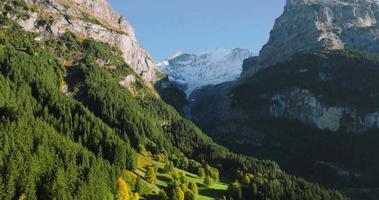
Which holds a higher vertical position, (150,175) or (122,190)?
(150,175)

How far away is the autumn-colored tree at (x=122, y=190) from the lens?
146m

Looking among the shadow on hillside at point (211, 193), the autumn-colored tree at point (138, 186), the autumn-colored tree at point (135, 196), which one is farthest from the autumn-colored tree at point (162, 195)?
the shadow on hillside at point (211, 193)

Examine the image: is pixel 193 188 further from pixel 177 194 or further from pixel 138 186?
pixel 138 186

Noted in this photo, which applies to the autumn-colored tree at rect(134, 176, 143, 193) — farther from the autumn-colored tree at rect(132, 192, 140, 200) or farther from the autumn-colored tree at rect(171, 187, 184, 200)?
the autumn-colored tree at rect(171, 187, 184, 200)

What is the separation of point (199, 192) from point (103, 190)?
58473mm

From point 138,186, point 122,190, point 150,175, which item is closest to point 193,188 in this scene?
point 150,175

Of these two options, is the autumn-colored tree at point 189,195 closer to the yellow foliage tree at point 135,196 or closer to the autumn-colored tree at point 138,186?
the autumn-colored tree at point 138,186

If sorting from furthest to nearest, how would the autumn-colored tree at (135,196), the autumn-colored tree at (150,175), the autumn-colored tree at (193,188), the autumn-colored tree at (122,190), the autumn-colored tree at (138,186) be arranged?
the autumn-colored tree at (193,188) < the autumn-colored tree at (150,175) < the autumn-colored tree at (138,186) < the autumn-colored tree at (135,196) < the autumn-colored tree at (122,190)

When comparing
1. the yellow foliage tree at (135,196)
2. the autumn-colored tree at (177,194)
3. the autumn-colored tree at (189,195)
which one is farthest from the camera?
the autumn-colored tree at (189,195)

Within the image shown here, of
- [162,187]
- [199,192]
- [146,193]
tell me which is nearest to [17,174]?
[146,193]

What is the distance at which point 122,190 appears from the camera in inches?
5856

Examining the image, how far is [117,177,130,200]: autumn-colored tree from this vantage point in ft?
479

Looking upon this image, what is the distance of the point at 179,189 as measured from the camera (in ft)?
557

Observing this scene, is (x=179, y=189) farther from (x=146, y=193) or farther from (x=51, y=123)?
(x=51, y=123)
